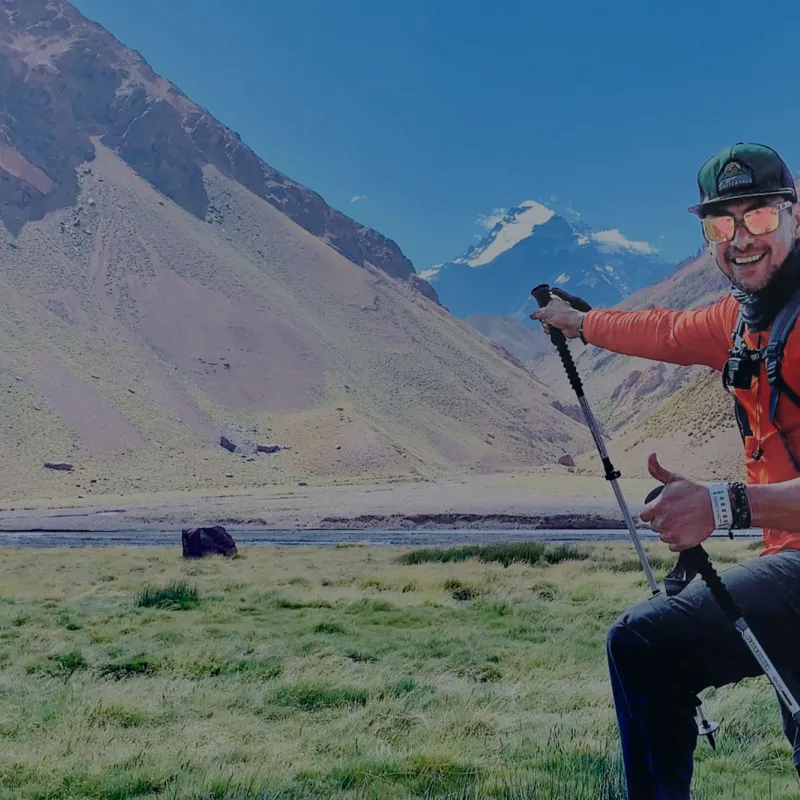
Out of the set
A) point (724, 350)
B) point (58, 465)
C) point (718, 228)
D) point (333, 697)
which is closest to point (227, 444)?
point (58, 465)

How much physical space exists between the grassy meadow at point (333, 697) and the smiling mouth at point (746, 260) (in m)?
2.80

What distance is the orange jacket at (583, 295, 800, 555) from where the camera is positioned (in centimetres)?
269

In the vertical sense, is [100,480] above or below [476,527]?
above

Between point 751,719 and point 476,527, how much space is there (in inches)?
1262

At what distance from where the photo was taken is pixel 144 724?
6570mm

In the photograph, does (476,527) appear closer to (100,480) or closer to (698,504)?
(698,504)

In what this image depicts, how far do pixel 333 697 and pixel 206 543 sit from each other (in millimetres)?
18867

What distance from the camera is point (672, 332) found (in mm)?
3232

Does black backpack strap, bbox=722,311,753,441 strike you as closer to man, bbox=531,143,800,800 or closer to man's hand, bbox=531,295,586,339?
man, bbox=531,143,800,800

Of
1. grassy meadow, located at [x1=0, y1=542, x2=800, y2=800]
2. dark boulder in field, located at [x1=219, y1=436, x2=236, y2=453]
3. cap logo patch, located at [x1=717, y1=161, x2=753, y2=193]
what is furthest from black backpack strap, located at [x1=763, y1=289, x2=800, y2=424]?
dark boulder in field, located at [x1=219, y1=436, x2=236, y2=453]

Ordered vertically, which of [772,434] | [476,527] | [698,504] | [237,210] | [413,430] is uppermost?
[237,210]

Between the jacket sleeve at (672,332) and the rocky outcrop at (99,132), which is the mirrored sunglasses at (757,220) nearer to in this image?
the jacket sleeve at (672,332)

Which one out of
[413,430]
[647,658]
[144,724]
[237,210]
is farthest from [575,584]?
[237,210]

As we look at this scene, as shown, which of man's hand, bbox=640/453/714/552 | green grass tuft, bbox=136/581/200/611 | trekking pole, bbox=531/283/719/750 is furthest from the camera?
green grass tuft, bbox=136/581/200/611
